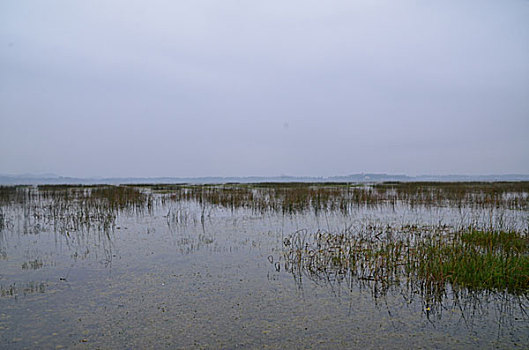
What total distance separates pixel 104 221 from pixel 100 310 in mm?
8180

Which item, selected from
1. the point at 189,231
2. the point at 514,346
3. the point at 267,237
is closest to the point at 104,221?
the point at 189,231

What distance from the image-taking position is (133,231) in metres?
11.1

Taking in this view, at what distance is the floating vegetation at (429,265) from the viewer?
5.62 m

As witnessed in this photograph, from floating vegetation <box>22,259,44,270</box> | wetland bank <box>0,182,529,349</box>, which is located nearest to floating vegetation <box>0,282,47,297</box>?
wetland bank <box>0,182,529,349</box>

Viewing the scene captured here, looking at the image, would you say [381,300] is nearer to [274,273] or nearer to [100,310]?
[274,273]

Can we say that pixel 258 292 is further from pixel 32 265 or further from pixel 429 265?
pixel 32 265

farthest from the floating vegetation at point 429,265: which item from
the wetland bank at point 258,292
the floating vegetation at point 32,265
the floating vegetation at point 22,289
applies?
the floating vegetation at point 32,265

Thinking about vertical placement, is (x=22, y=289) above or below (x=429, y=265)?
below

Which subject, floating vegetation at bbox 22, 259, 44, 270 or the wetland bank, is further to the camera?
floating vegetation at bbox 22, 259, 44, 270

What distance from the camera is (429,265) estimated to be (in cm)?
623

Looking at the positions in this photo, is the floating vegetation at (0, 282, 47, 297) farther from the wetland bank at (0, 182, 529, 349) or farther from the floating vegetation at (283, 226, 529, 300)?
the floating vegetation at (283, 226, 529, 300)

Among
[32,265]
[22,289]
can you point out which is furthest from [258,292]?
[32,265]

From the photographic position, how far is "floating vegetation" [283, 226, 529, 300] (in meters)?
5.62

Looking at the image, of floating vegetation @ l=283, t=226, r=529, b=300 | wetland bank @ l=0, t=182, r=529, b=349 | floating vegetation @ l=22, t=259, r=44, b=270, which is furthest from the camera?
floating vegetation @ l=22, t=259, r=44, b=270
